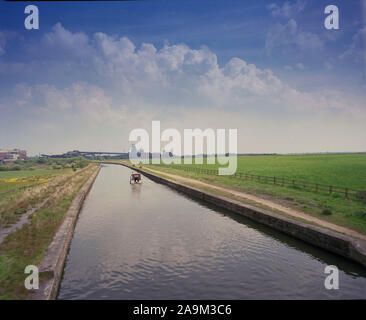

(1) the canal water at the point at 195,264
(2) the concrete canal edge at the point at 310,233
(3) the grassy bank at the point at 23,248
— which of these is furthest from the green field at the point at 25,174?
(2) the concrete canal edge at the point at 310,233

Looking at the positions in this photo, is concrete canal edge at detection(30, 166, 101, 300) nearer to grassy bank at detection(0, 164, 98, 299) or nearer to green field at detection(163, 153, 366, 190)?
grassy bank at detection(0, 164, 98, 299)

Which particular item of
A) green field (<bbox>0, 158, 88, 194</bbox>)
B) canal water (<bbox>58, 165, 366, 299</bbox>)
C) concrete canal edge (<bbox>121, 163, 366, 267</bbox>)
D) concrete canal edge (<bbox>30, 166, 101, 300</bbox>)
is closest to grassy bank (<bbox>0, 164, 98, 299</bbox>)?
concrete canal edge (<bbox>30, 166, 101, 300</bbox>)

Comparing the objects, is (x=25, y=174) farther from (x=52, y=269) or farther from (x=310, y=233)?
(x=310, y=233)

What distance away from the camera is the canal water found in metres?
8.48

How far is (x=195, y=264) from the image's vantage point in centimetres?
1056

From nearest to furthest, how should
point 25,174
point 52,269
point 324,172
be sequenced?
point 52,269 → point 324,172 → point 25,174

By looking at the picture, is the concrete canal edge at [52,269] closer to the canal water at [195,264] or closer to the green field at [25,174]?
the canal water at [195,264]

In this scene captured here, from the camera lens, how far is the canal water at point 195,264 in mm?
8477

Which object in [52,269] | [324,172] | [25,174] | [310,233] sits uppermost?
[324,172]

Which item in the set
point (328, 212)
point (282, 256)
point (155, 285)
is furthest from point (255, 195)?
point (155, 285)

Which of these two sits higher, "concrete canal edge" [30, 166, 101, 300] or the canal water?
"concrete canal edge" [30, 166, 101, 300]

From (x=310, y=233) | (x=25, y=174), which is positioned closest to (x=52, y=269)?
(x=310, y=233)

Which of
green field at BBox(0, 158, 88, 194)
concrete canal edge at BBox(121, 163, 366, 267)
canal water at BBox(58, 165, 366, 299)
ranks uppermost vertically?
concrete canal edge at BBox(121, 163, 366, 267)

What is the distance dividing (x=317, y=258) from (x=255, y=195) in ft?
44.5
